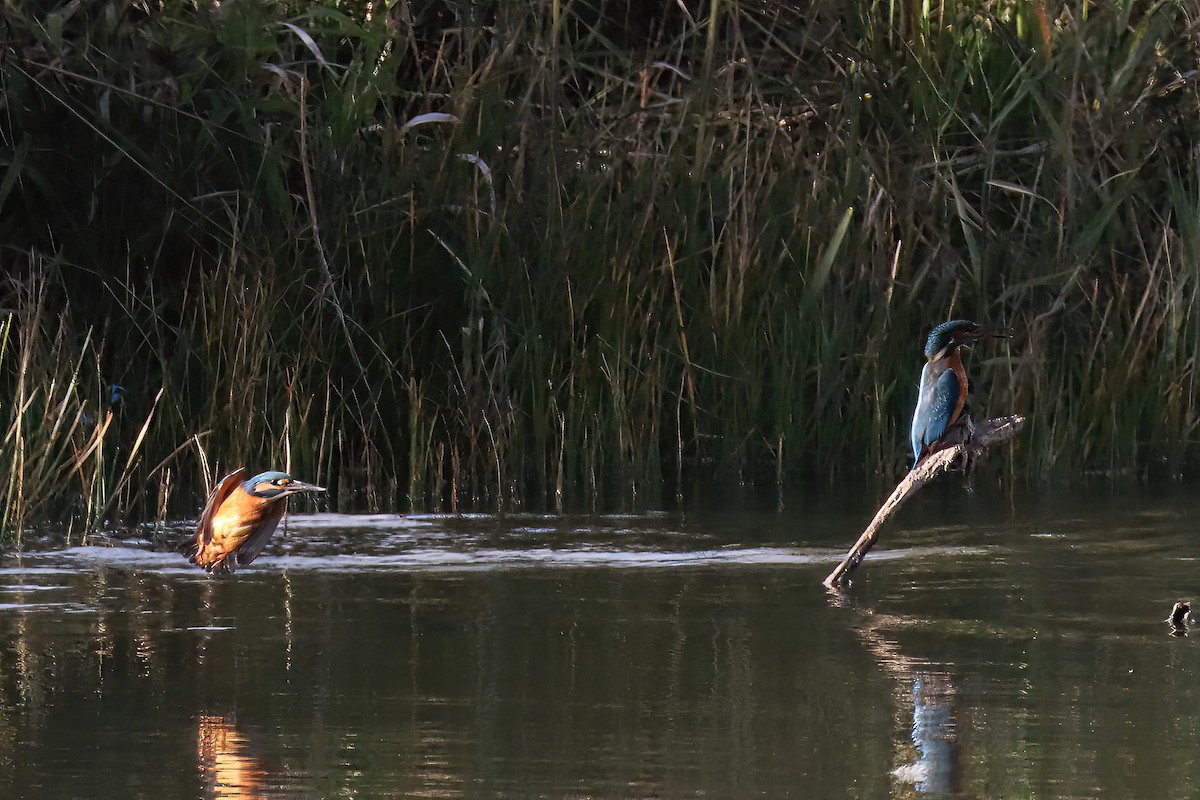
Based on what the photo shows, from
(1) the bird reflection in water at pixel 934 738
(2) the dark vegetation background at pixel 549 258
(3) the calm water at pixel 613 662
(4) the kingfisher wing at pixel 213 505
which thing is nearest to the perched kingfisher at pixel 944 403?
(3) the calm water at pixel 613 662

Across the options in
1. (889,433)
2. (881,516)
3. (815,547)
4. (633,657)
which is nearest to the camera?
(633,657)

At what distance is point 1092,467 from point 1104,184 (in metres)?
1.35

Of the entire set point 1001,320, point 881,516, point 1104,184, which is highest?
point 1104,184

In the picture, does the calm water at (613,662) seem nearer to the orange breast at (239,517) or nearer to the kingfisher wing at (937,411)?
the orange breast at (239,517)

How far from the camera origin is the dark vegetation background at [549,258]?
8406 mm

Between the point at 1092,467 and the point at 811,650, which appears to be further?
the point at 1092,467

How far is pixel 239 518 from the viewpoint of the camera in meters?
6.32

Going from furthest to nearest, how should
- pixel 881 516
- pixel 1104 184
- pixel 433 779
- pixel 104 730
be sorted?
pixel 1104 184
pixel 881 516
pixel 104 730
pixel 433 779

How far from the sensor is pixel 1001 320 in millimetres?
9391

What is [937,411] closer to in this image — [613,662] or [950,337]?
[950,337]

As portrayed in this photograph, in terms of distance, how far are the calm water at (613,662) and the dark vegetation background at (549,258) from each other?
1.02 m

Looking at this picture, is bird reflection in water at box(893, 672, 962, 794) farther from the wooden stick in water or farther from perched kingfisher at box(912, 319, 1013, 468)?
perched kingfisher at box(912, 319, 1013, 468)

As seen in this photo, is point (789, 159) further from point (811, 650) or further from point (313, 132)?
point (811, 650)

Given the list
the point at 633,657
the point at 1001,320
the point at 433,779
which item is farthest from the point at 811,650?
the point at 1001,320
